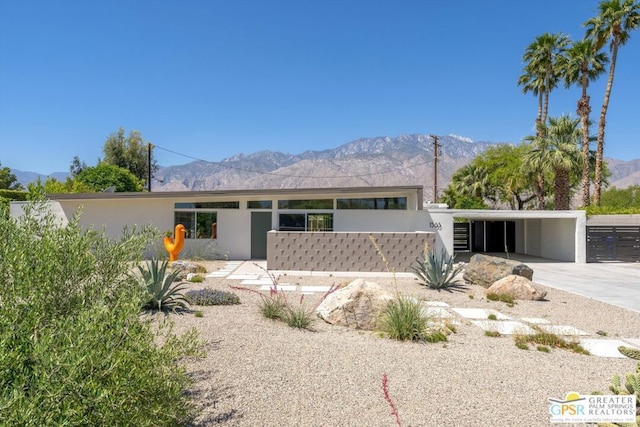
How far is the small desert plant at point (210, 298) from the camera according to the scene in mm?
7191

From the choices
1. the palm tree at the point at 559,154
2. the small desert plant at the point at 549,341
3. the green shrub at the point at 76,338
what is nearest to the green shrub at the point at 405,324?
the small desert plant at the point at 549,341

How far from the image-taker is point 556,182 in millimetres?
21516

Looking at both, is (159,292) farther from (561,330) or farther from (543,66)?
(543,66)

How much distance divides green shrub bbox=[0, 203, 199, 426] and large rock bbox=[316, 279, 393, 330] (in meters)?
3.36

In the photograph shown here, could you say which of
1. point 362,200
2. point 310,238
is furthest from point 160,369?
point 362,200

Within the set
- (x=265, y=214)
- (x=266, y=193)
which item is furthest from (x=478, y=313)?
(x=265, y=214)

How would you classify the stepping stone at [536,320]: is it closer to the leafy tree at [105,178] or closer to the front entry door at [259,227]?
the front entry door at [259,227]

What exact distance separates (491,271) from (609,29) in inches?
836

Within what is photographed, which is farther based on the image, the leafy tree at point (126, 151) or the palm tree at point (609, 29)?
the leafy tree at point (126, 151)

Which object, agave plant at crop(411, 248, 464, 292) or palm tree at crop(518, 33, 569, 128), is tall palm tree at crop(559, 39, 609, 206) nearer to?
palm tree at crop(518, 33, 569, 128)

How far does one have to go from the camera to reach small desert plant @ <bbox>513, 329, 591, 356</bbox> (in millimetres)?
5117

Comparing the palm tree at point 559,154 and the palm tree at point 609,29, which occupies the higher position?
the palm tree at point 609,29

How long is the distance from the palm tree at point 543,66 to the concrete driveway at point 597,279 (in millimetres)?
16919

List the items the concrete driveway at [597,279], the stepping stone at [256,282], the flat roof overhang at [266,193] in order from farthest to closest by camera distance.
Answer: the flat roof overhang at [266,193], the stepping stone at [256,282], the concrete driveway at [597,279]
